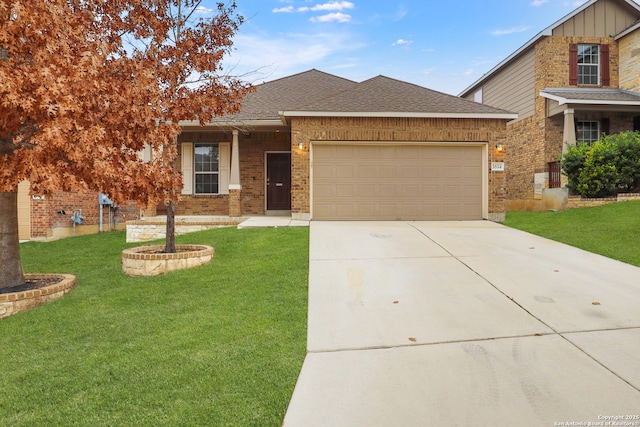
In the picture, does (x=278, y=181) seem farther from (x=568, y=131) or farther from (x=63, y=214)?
(x=568, y=131)

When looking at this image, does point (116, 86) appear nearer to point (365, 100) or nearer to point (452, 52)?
point (365, 100)

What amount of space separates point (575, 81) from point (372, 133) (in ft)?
33.7

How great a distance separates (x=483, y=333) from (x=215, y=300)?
3206 millimetres

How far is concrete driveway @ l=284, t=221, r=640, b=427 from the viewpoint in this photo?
2600mm

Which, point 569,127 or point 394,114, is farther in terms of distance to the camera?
point 569,127

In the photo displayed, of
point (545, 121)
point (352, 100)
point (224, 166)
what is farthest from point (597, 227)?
point (224, 166)

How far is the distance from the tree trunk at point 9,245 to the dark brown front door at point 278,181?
8.23 m

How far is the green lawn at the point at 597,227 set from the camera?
282 inches

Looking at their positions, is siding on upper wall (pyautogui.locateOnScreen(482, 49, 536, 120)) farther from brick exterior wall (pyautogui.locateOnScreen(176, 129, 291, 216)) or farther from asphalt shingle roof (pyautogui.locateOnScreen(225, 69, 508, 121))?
brick exterior wall (pyautogui.locateOnScreen(176, 129, 291, 216))

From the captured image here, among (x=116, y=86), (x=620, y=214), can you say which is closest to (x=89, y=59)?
(x=116, y=86)

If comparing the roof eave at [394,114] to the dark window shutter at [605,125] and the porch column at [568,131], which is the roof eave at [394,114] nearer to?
the porch column at [568,131]

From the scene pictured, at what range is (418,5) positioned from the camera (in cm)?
1825

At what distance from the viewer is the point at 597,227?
29.8ft

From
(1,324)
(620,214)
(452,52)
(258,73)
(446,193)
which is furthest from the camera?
(452,52)
